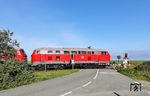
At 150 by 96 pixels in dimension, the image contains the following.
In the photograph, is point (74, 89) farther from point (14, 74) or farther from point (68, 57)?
point (68, 57)

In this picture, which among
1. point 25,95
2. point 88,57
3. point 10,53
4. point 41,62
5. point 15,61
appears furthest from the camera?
point 88,57

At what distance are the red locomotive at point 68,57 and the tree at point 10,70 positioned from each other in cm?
2498

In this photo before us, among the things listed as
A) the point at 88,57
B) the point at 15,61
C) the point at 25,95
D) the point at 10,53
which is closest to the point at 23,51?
the point at 88,57

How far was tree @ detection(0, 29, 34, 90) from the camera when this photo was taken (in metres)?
25.7

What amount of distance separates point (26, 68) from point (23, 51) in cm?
2281

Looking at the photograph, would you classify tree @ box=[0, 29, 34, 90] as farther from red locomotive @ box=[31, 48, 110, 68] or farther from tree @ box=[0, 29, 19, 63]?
red locomotive @ box=[31, 48, 110, 68]

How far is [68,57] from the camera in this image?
63.3 meters

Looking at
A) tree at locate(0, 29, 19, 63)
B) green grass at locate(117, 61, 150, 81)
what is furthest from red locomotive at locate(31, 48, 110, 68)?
tree at locate(0, 29, 19, 63)

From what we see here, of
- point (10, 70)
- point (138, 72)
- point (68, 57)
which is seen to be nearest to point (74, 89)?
point (10, 70)

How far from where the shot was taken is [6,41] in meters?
34.1

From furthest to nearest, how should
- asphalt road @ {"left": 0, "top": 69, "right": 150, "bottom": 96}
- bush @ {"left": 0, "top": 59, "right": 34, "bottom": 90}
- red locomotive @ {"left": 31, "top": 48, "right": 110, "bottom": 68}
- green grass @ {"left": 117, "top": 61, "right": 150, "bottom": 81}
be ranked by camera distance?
red locomotive @ {"left": 31, "top": 48, "right": 110, "bottom": 68} → green grass @ {"left": 117, "top": 61, "right": 150, "bottom": 81} → bush @ {"left": 0, "top": 59, "right": 34, "bottom": 90} → asphalt road @ {"left": 0, "top": 69, "right": 150, "bottom": 96}

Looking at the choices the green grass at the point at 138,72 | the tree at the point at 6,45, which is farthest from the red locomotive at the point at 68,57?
the tree at the point at 6,45

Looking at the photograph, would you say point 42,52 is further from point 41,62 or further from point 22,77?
point 22,77

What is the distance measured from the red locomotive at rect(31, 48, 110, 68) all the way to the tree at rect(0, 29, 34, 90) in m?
25.0
